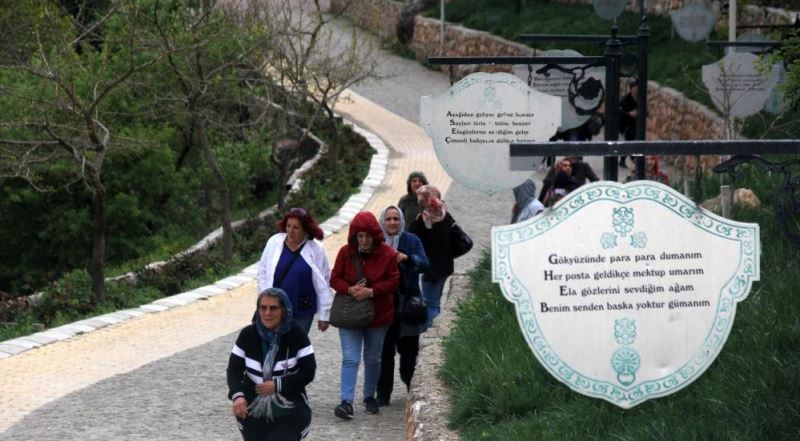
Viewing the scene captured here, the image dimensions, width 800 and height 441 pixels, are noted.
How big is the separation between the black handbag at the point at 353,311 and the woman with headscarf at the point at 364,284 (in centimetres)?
2

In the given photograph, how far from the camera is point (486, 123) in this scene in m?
11.0

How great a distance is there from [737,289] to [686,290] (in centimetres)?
22

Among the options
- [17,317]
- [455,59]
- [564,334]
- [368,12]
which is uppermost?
[368,12]

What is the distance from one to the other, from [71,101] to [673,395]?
38.4ft

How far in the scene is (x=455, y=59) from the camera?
1119 centimetres

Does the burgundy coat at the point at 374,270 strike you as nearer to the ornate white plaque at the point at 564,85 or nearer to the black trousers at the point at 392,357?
the black trousers at the point at 392,357

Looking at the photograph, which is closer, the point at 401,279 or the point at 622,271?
the point at 622,271

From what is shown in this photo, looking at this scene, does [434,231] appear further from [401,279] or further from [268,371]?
[268,371]

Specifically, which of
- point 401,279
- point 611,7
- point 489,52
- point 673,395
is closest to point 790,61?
point 611,7

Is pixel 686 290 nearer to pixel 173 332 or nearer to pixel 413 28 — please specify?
pixel 173 332

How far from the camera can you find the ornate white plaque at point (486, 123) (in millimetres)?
10836

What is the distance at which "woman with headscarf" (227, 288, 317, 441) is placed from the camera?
771 centimetres

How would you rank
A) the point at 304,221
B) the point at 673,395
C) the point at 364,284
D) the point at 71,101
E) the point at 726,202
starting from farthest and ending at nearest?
the point at 71,101 → the point at 364,284 → the point at 304,221 → the point at 726,202 → the point at 673,395

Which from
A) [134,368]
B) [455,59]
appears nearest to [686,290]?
[455,59]
